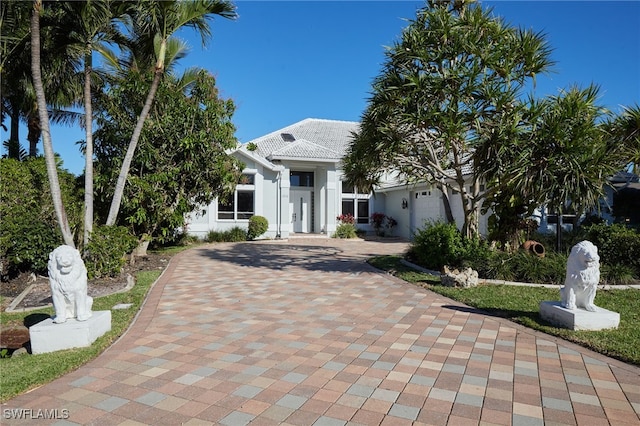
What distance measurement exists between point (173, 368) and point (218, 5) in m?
8.46

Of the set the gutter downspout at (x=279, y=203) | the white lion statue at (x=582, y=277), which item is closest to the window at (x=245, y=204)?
the gutter downspout at (x=279, y=203)

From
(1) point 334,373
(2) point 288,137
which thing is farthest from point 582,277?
(2) point 288,137

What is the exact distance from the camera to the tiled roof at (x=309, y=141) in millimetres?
20891

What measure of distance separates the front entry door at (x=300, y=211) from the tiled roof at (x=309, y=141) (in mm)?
2587

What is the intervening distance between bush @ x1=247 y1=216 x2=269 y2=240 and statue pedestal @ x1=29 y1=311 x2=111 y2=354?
14.1 m

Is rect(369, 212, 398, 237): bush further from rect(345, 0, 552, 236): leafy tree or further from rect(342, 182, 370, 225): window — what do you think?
rect(345, 0, 552, 236): leafy tree

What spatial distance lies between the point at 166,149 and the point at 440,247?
943 centimetres

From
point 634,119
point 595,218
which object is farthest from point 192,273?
point 595,218

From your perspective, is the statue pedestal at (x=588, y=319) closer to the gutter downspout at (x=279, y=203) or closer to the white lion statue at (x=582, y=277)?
the white lion statue at (x=582, y=277)

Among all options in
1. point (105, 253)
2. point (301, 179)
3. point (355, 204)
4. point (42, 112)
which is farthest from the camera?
point (355, 204)

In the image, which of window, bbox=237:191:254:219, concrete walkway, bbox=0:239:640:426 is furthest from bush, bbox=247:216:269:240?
concrete walkway, bbox=0:239:640:426

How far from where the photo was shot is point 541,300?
23.0 ft

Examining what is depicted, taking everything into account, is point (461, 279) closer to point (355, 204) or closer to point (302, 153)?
point (302, 153)

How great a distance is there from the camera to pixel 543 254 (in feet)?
31.2
